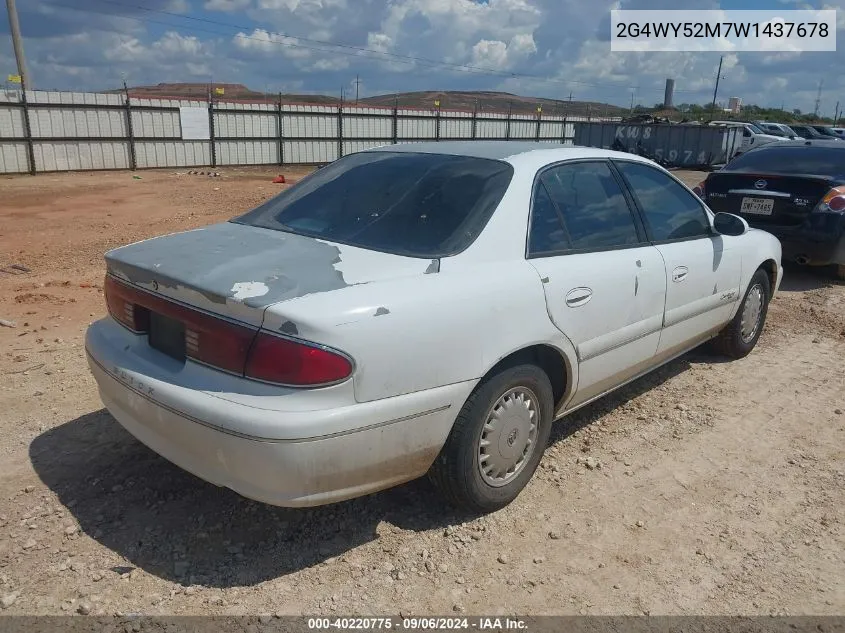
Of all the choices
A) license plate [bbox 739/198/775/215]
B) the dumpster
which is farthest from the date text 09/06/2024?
the dumpster

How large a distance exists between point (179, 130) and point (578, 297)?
2244 centimetres

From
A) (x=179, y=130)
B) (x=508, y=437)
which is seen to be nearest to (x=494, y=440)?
(x=508, y=437)

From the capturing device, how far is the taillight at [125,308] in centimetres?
291

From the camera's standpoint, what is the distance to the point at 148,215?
39.9 feet

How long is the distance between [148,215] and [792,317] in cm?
1023

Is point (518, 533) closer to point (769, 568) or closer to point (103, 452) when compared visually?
point (769, 568)

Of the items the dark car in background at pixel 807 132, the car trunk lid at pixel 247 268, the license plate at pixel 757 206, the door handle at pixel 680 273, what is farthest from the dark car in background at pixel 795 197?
the dark car in background at pixel 807 132

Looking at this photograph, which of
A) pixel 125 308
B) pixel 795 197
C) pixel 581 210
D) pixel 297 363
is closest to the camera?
pixel 297 363

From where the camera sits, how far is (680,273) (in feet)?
13.2

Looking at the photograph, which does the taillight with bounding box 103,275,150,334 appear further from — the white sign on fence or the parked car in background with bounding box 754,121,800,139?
the parked car in background with bounding box 754,121,800,139

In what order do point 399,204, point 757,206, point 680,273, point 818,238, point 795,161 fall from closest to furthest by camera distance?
point 399,204, point 680,273, point 818,238, point 757,206, point 795,161

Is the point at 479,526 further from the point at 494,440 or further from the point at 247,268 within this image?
the point at 247,268

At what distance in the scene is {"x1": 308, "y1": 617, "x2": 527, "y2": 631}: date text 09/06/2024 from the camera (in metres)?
2.45

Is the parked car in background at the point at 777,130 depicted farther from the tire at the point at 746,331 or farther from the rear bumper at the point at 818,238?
the tire at the point at 746,331
